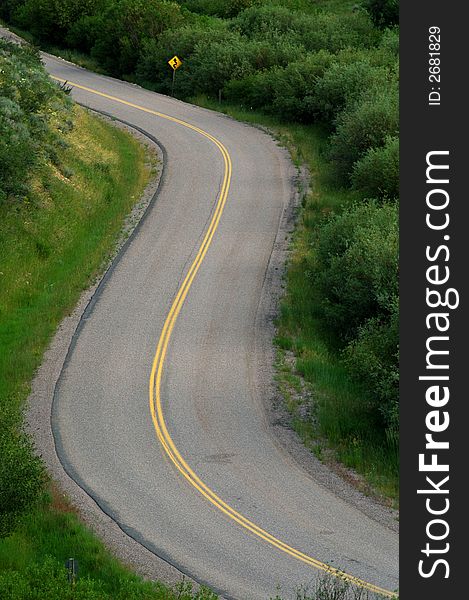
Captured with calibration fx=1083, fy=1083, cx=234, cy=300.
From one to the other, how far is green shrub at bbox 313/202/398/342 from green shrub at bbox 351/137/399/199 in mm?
4657

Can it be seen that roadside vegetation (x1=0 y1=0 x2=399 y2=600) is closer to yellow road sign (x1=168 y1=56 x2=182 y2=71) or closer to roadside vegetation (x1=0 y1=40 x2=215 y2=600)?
roadside vegetation (x1=0 y1=40 x2=215 y2=600)

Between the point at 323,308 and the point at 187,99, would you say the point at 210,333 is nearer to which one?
the point at 323,308

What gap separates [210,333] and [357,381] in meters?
5.16

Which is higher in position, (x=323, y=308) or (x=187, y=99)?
(x=187, y=99)

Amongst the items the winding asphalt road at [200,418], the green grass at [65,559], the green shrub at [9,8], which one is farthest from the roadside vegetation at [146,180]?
the green shrub at [9,8]

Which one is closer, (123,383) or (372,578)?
(372,578)

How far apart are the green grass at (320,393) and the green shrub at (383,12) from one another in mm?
31209

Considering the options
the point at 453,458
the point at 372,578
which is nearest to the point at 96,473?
the point at 372,578

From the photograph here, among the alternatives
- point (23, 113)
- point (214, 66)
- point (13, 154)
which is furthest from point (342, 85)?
point (13, 154)

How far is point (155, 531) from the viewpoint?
1916 cm

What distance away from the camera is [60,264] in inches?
1292

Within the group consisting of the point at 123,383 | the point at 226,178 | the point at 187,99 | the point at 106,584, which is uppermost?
the point at 187,99

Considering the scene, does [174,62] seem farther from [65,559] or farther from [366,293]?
[65,559]

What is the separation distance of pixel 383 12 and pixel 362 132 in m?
26.7
